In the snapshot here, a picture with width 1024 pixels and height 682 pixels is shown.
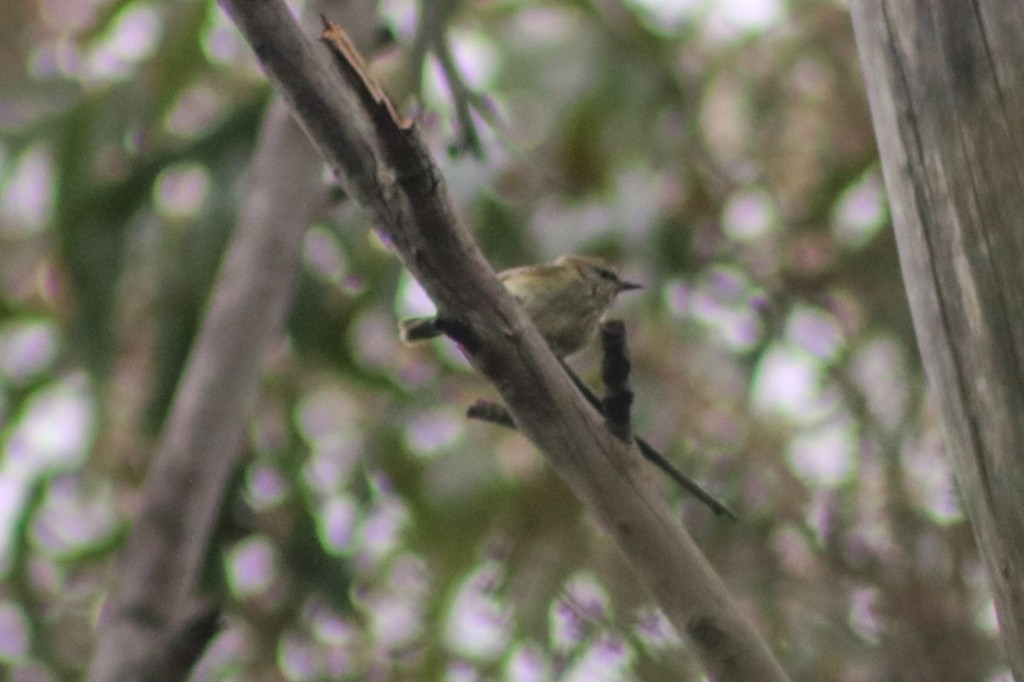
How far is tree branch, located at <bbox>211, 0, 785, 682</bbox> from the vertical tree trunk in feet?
0.73

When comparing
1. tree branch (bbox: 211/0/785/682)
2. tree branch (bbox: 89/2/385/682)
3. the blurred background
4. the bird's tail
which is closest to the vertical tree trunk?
tree branch (bbox: 211/0/785/682)

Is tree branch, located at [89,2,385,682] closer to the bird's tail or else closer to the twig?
the bird's tail

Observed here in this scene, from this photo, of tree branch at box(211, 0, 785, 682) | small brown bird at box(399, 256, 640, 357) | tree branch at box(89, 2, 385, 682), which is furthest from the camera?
tree branch at box(89, 2, 385, 682)

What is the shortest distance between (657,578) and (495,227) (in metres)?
1.93

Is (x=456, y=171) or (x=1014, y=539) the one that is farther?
(x=456, y=171)

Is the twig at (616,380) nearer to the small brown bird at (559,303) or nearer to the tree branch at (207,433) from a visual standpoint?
the small brown bird at (559,303)

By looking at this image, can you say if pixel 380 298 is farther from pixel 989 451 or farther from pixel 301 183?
pixel 989 451

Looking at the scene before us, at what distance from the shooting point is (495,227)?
3.21 meters

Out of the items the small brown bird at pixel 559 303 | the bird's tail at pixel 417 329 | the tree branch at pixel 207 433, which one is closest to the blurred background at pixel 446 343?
the tree branch at pixel 207 433

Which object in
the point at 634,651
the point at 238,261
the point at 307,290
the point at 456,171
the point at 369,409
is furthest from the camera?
the point at 369,409

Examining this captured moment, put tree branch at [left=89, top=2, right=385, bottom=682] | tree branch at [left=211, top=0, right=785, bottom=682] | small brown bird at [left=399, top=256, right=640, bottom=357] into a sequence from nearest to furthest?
1. tree branch at [left=211, top=0, right=785, bottom=682]
2. small brown bird at [left=399, top=256, right=640, bottom=357]
3. tree branch at [left=89, top=2, right=385, bottom=682]

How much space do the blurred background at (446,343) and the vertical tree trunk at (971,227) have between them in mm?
1328

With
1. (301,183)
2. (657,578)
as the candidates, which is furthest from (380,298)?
(657,578)

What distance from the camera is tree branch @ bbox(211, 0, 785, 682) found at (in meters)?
1.19
